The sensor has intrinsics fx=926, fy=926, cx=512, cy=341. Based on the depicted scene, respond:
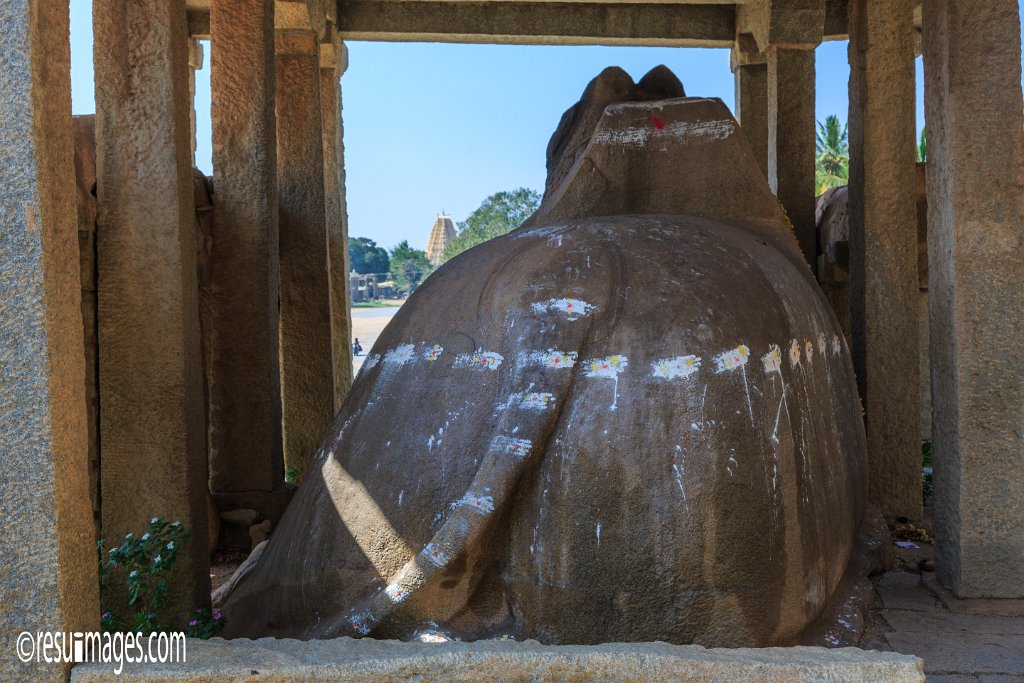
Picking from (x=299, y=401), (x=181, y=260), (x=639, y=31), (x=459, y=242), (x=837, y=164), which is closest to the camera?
(x=181, y=260)

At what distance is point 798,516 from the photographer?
315 centimetres

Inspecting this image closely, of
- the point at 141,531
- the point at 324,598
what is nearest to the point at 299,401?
the point at 141,531

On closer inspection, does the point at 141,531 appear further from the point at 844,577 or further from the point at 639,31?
the point at 639,31

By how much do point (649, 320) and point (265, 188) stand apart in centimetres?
296

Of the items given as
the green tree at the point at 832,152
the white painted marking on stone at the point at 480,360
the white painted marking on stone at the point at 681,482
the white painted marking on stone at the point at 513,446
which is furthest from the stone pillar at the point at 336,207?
the green tree at the point at 832,152

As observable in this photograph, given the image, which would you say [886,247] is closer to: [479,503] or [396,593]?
[479,503]

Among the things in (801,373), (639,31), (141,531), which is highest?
(639,31)

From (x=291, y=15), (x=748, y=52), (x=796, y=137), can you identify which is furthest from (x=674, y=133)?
(x=748, y=52)

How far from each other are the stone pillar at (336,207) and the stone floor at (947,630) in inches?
178

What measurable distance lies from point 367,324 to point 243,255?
109 ft

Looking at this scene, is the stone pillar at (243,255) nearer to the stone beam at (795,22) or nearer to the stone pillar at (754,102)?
the stone beam at (795,22)

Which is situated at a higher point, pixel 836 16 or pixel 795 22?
pixel 836 16

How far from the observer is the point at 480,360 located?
3.30 m

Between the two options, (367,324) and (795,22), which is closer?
(795,22)
